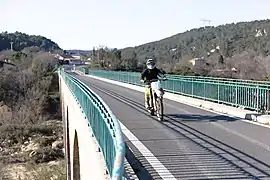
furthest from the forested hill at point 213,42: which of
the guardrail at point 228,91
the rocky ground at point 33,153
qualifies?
the guardrail at point 228,91

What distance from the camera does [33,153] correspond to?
39969 millimetres

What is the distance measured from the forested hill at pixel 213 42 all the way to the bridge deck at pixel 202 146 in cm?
7214

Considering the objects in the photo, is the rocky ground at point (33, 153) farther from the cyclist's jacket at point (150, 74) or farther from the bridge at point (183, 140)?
the cyclist's jacket at point (150, 74)

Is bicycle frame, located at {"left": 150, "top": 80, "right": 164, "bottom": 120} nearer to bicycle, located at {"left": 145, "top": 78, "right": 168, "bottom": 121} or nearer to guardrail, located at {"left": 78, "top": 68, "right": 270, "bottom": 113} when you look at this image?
bicycle, located at {"left": 145, "top": 78, "right": 168, "bottom": 121}

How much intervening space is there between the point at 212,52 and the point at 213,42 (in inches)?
445

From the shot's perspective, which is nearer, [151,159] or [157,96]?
[151,159]

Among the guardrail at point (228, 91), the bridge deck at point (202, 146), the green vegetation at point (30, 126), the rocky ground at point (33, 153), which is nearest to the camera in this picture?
the bridge deck at point (202, 146)

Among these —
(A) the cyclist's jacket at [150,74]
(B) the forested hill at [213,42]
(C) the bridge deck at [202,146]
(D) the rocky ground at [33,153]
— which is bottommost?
(D) the rocky ground at [33,153]

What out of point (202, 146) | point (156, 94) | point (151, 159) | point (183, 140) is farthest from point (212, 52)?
point (151, 159)

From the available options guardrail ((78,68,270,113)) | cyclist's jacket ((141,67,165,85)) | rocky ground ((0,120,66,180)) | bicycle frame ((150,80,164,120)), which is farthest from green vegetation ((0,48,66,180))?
cyclist's jacket ((141,67,165,85))

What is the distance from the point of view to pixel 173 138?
9.80m

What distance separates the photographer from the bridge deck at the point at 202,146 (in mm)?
6797

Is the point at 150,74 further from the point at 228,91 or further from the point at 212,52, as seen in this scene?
the point at 212,52

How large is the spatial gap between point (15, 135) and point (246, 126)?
40306 millimetres
